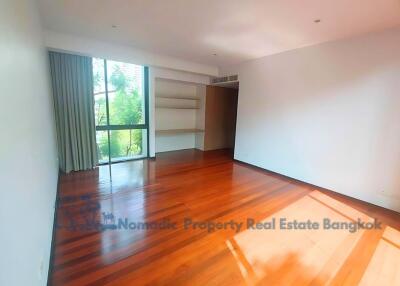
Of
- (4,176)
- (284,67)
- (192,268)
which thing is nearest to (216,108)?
(284,67)

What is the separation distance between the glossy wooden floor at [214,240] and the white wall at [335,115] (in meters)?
0.46

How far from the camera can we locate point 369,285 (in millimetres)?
1718

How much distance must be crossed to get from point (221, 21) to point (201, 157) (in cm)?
360

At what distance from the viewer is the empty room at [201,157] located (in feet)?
5.49

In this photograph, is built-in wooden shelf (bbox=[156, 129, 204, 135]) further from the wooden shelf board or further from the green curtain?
the green curtain

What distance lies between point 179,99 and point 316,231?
4.91 meters

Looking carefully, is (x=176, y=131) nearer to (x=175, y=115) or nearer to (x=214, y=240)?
(x=175, y=115)

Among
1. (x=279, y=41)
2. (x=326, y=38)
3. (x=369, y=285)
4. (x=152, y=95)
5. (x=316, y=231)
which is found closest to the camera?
(x=369, y=285)

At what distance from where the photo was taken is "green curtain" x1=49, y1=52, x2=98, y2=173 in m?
3.83

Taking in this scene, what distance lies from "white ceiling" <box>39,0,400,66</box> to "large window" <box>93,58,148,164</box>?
904 millimetres

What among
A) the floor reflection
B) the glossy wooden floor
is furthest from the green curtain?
the floor reflection

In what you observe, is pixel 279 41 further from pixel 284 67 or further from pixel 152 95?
pixel 152 95

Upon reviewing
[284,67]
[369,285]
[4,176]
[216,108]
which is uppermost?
[284,67]

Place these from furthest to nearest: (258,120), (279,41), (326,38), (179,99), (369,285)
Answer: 1. (179,99)
2. (258,120)
3. (279,41)
4. (326,38)
5. (369,285)
